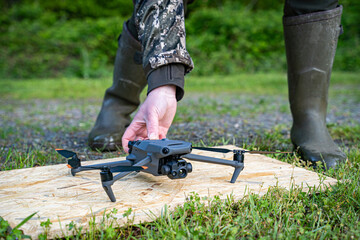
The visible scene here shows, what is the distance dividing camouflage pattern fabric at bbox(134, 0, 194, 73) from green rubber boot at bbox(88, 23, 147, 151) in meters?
0.66

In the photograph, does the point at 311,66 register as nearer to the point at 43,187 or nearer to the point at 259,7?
the point at 43,187

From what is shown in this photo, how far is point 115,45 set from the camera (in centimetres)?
1057

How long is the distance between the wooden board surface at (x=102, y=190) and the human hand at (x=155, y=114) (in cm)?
21

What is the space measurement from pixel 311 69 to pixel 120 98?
132 cm

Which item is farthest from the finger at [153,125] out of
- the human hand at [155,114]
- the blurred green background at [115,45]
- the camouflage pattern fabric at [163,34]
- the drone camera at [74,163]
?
the blurred green background at [115,45]

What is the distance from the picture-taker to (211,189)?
1.48 meters

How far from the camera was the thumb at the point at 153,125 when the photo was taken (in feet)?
5.00

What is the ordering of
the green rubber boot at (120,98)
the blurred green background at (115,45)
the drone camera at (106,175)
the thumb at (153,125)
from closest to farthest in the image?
the drone camera at (106,175) < the thumb at (153,125) < the green rubber boot at (120,98) < the blurred green background at (115,45)

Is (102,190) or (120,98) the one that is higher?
(120,98)

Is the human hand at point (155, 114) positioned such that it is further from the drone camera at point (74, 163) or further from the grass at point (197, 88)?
the grass at point (197, 88)

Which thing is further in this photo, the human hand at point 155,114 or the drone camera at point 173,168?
the human hand at point 155,114

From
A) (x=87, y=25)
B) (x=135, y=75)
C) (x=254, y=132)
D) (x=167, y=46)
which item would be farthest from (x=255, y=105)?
(x=87, y=25)

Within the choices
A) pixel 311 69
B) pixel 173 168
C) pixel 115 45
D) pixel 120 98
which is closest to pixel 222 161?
pixel 173 168

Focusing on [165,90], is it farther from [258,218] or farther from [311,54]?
[311,54]
